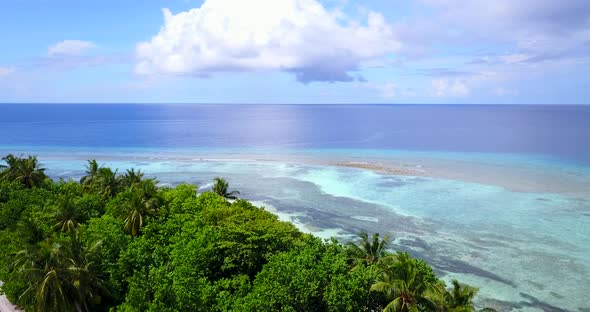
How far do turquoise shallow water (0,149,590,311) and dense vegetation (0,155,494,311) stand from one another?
15.6m

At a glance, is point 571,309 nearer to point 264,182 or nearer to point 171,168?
point 264,182

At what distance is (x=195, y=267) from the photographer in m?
30.4

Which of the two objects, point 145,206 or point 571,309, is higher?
point 145,206

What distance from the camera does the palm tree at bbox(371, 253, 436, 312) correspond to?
24656 mm

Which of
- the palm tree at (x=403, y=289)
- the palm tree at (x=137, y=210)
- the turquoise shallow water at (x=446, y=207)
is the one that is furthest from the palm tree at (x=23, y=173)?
the palm tree at (x=403, y=289)

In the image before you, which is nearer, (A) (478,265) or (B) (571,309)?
(B) (571,309)

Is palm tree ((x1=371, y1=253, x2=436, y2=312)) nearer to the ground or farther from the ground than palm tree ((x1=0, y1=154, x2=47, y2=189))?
nearer to the ground

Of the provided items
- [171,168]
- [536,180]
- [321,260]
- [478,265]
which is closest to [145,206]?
[321,260]

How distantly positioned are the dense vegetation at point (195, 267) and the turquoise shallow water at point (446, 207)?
1563cm

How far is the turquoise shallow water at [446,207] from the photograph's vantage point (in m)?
42.2

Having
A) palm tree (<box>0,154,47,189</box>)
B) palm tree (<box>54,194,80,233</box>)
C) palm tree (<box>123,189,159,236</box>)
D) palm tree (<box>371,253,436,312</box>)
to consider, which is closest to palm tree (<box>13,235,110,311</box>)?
palm tree (<box>123,189,159,236</box>)

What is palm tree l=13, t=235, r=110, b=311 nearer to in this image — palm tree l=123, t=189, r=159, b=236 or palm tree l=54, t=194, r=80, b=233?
palm tree l=123, t=189, r=159, b=236

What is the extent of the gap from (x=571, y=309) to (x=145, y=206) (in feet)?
142

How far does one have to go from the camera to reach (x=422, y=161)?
107438 mm
